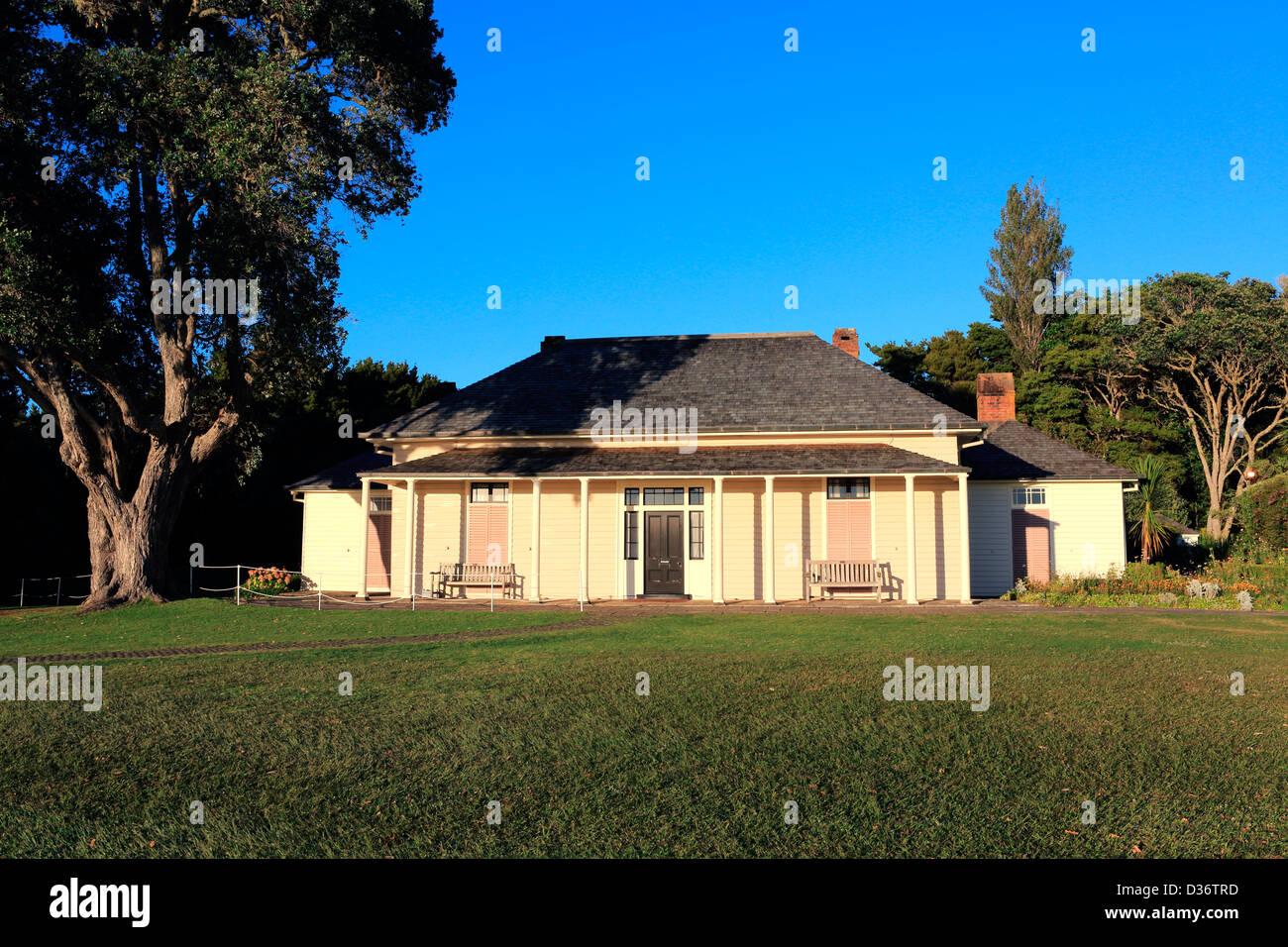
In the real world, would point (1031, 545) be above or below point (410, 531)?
below

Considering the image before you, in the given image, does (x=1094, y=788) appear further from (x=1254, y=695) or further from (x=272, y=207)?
(x=272, y=207)

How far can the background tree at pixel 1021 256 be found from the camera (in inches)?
1873

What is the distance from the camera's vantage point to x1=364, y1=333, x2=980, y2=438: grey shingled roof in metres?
21.0

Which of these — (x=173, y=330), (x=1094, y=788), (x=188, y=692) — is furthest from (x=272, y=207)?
(x=1094, y=788)

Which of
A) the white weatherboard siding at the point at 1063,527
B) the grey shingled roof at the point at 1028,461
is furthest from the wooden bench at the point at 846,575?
the grey shingled roof at the point at 1028,461

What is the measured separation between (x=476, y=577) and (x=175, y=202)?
10919mm

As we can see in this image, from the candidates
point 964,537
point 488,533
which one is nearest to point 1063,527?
point 964,537

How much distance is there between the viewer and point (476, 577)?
20734 millimetres

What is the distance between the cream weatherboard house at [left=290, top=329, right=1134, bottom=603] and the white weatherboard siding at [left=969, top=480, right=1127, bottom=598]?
1.9 inches

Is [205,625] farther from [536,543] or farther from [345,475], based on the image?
[345,475]

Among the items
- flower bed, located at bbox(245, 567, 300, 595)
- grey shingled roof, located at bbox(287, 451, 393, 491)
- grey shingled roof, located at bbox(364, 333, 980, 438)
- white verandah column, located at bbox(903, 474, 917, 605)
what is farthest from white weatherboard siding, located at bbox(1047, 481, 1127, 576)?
flower bed, located at bbox(245, 567, 300, 595)

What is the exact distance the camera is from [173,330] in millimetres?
19359

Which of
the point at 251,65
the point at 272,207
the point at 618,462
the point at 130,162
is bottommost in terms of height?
the point at 618,462
